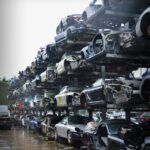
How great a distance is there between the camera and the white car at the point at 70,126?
635 inches

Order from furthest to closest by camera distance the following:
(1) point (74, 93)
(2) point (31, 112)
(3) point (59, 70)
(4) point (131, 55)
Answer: (2) point (31, 112) < (3) point (59, 70) < (1) point (74, 93) < (4) point (131, 55)

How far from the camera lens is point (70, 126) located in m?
16.8

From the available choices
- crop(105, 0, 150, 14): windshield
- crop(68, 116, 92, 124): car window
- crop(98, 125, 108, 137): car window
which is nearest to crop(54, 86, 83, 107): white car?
crop(68, 116, 92, 124): car window

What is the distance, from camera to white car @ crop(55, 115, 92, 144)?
52.9 feet

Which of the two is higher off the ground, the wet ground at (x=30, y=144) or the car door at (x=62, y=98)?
the car door at (x=62, y=98)

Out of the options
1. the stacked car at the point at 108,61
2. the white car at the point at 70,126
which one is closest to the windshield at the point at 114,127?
the stacked car at the point at 108,61

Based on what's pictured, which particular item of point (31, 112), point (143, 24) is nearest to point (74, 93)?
point (143, 24)

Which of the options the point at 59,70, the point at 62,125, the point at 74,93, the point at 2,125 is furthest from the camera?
the point at 2,125

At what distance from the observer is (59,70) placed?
21.5 meters

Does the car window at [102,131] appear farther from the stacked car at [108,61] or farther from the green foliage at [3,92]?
the green foliage at [3,92]

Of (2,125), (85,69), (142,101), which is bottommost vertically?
(2,125)

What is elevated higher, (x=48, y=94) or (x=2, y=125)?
(x=48, y=94)

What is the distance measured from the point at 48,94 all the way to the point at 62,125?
7931mm

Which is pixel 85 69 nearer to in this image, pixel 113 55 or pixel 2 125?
pixel 113 55
